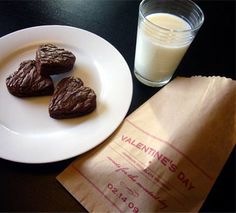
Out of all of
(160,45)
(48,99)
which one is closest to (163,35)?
(160,45)

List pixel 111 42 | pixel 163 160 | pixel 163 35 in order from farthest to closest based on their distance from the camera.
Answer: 1. pixel 111 42
2. pixel 163 35
3. pixel 163 160

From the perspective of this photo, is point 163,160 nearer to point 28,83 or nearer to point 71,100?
point 71,100

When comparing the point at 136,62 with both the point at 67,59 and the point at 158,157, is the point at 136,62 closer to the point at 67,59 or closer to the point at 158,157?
the point at 67,59

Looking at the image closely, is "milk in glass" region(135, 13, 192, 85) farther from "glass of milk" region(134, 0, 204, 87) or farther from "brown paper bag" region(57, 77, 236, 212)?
"brown paper bag" region(57, 77, 236, 212)

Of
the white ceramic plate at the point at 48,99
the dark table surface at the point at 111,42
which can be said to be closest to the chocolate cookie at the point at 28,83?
the white ceramic plate at the point at 48,99

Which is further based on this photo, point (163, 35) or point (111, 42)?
point (111, 42)

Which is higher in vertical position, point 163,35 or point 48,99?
point 163,35

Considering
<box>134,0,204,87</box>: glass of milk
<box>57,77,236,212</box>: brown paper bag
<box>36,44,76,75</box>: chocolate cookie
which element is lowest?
<box>57,77,236,212</box>: brown paper bag

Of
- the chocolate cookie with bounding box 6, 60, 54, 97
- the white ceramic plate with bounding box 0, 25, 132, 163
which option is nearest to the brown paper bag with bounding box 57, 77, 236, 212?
the white ceramic plate with bounding box 0, 25, 132, 163
